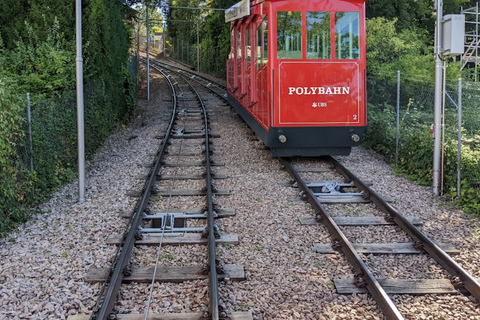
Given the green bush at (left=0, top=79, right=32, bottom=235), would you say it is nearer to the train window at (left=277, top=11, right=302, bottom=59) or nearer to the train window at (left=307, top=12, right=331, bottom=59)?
the train window at (left=277, top=11, right=302, bottom=59)

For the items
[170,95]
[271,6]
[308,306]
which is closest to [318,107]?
[271,6]

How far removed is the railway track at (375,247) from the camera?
5176 millimetres

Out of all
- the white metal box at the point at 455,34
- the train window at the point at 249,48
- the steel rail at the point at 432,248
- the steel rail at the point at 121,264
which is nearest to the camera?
the steel rail at the point at 121,264

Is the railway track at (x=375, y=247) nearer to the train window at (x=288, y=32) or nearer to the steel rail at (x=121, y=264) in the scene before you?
the steel rail at (x=121, y=264)

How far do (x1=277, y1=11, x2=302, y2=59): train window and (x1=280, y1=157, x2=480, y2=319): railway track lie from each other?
8.35ft

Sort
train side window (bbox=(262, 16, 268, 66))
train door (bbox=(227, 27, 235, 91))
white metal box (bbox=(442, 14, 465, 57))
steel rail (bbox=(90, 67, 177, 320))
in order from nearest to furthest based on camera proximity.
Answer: steel rail (bbox=(90, 67, 177, 320))
white metal box (bbox=(442, 14, 465, 57))
train side window (bbox=(262, 16, 268, 66))
train door (bbox=(227, 27, 235, 91))

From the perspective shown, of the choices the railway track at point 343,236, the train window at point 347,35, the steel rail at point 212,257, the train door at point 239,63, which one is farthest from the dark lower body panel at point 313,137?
the train door at point 239,63

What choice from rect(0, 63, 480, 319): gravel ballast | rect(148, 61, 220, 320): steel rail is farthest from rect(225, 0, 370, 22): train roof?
rect(148, 61, 220, 320): steel rail

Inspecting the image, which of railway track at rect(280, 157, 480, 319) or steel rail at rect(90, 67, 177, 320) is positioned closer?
steel rail at rect(90, 67, 177, 320)

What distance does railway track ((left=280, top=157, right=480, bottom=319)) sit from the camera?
17.0 ft

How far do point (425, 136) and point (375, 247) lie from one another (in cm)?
492

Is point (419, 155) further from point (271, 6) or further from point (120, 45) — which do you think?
point (120, 45)

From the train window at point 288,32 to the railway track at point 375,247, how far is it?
2545 millimetres

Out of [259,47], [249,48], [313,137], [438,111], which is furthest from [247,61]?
[438,111]
